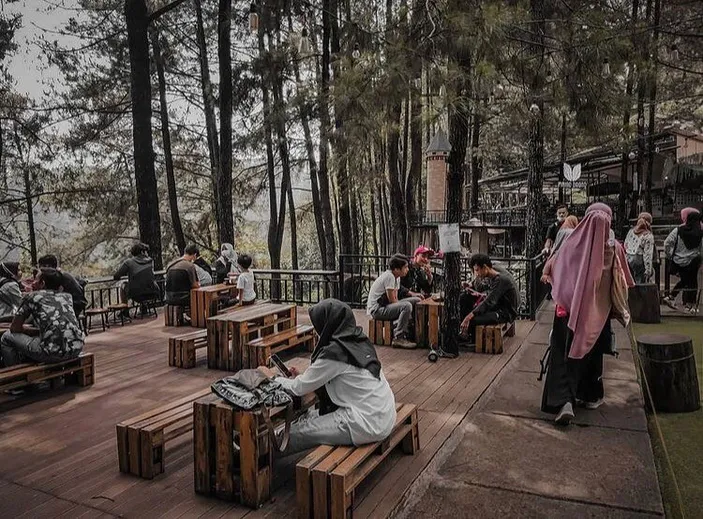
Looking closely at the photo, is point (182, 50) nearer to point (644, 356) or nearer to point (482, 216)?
point (482, 216)

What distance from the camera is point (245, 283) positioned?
7848 millimetres

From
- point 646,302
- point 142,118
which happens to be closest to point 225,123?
point 142,118

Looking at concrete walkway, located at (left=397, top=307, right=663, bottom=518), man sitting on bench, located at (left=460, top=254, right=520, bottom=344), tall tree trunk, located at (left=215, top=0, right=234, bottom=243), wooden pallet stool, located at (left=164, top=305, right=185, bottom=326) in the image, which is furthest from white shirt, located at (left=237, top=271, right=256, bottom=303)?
tall tree trunk, located at (left=215, top=0, right=234, bottom=243)

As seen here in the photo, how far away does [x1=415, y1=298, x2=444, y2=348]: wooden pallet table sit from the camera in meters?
6.36

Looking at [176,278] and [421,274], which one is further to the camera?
[176,278]

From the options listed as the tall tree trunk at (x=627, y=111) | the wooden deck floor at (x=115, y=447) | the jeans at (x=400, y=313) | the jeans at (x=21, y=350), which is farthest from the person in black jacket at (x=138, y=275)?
the tall tree trunk at (x=627, y=111)

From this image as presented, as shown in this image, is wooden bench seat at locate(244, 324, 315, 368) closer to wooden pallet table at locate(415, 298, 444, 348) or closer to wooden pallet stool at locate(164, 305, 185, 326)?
wooden pallet table at locate(415, 298, 444, 348)

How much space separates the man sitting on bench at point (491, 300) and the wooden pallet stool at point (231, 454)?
3.92 meters

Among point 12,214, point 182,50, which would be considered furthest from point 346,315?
point 12,214

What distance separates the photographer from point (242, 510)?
9.14ft

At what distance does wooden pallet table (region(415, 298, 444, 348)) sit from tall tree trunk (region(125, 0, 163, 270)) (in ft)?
23.4

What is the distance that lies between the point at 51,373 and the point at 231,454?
2860mm

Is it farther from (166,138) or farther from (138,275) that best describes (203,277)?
(166,138)

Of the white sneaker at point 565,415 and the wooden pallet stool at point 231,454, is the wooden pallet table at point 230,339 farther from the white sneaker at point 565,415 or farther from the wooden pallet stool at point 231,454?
the white sneaker at point 565,415
